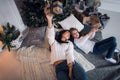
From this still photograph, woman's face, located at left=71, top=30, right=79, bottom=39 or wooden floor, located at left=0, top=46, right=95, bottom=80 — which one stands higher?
woman's face, located at left=71, top=30, right=79, bottom=39

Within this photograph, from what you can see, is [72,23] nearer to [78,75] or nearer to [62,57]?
[62,57]

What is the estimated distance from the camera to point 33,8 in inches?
113

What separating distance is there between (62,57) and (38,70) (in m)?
0.35

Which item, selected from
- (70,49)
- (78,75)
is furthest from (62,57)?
(78,75)

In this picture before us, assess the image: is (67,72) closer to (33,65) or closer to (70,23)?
(33,65)

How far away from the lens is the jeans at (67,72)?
86.4 inches

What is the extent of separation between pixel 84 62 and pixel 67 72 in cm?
38

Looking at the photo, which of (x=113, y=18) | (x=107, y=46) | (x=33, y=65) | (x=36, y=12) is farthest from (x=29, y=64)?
(x=113, y=18)

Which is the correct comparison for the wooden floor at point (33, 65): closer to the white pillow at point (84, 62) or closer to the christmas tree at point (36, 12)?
the white pillow at point (84, 62)

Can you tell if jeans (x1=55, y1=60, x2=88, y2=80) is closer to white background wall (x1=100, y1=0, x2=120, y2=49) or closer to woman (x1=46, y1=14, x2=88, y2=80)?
woman (x1=46, y1=14, x2=88, y2=80)

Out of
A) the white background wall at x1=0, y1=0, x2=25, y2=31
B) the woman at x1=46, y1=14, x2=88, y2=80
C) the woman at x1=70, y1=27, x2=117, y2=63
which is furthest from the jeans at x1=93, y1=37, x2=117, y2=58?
the white background wall at x1=0, y1=0, x2=25, y2=31

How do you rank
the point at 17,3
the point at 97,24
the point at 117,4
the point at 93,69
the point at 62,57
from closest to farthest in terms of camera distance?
the point at 62,57 < the point at 93,69 < the point at 97,24 < the point at 17,3 < the point at 117,4

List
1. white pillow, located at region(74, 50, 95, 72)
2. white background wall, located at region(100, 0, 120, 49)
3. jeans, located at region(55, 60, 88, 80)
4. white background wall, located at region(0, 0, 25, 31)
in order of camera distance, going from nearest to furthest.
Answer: jeans, located at region(55, 60, 88, 80) → white pillow, located at region(74, 50, 95, 72) → white background wall, located at region(0, 0, 25, 31) → white background wall, located at region(100, 0, 120, 49)

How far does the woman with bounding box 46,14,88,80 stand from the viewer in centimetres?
224
